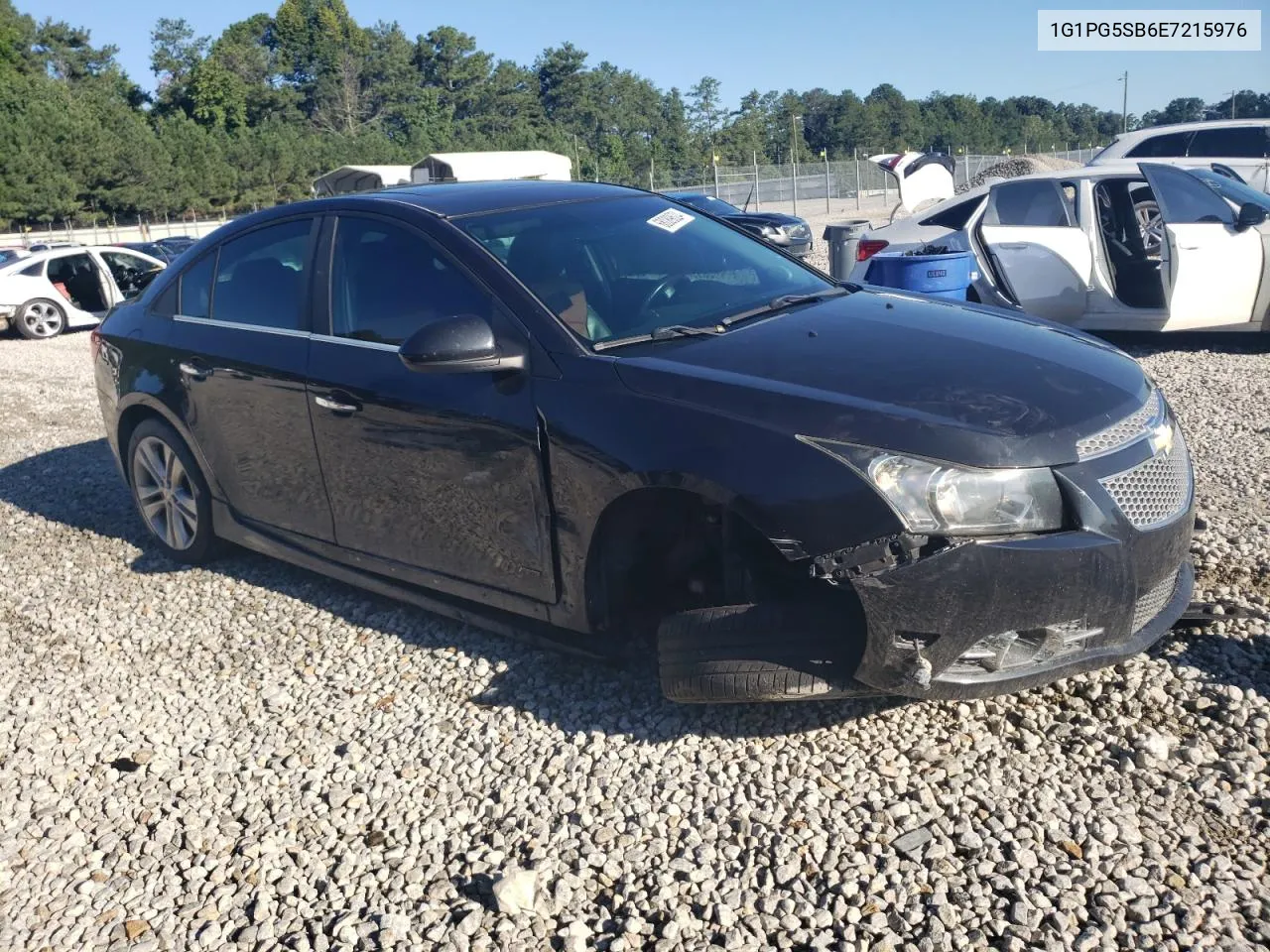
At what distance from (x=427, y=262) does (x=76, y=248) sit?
1655 cm

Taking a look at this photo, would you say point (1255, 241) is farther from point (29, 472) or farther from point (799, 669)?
point (29, 472)

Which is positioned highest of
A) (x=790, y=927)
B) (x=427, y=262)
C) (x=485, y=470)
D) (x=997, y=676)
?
(x=427, y=262)

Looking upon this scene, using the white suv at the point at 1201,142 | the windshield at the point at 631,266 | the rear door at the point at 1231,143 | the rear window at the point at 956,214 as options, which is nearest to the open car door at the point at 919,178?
the rear window at the point at 956,214

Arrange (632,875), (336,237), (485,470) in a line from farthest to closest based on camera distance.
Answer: (336,237) → (485,470) → (632,875)

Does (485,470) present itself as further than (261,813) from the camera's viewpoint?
Yes

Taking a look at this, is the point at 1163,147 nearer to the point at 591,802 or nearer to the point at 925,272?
the point at 925,272

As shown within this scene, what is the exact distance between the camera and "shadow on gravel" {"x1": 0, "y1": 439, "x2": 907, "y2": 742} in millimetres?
3521

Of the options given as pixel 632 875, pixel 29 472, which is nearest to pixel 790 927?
pixel 632 875

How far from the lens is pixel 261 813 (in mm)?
3281

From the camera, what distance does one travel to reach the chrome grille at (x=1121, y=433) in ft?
9.89

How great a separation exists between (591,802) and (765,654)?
0.65m

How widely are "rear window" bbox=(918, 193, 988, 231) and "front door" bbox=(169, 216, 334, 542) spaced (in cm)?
627

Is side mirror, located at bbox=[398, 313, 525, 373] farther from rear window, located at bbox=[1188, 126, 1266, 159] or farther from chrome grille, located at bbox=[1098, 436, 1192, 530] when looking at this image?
rear window, located at bbox=[1188, 126, 1266, 159]

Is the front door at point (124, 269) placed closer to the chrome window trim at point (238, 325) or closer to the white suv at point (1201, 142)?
the chrome window trim at point (238, 325)
